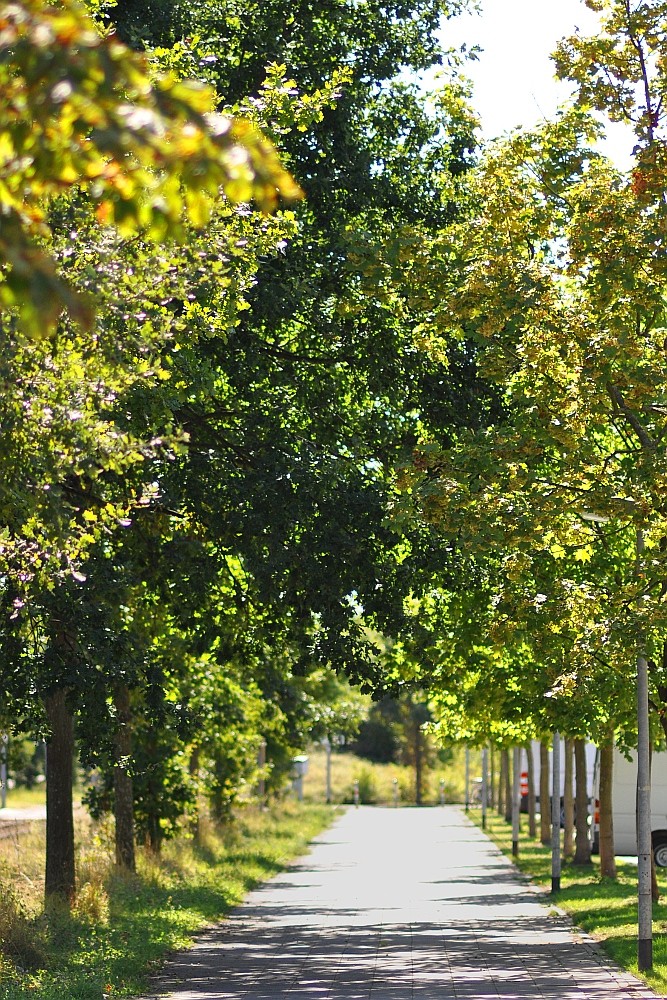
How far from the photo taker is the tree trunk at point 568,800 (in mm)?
31484

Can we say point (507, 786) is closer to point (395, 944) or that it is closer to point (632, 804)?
point (632, 804)

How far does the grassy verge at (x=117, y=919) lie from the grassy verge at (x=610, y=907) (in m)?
4.60

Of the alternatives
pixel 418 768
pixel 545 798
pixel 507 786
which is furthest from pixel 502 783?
pixel 418 768

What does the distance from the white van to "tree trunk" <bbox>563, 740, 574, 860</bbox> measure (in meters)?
0.54

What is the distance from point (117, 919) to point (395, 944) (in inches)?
127

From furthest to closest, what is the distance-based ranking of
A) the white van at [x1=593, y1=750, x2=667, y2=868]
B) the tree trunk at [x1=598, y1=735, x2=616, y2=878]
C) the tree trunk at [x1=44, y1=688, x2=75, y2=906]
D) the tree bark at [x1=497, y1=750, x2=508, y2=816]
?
the tree bark at [x1=497, y1=750, x2=508, y2=816] → the white van at [x1=593, y1=750, x2=667, y2=868] → the tree trunk at [x1=598, y1=735, x2=616, y2=878] → the tree trunk at [x1=44, y1=688, x2=75, y2=906]

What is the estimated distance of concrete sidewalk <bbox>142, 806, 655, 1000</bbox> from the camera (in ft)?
46.2

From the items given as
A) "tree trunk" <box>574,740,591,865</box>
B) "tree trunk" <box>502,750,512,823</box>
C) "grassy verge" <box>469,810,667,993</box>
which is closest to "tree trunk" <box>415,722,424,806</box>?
"tree trunk" <box>502,750,512,823</box>

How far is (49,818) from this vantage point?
18.9 meters

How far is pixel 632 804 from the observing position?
3266 centimetres

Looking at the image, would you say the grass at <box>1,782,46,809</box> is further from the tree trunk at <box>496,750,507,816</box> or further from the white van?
the white van

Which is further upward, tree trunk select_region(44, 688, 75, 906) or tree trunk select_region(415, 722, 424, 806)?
tree trunk select_region(44, 688, 75, 906)

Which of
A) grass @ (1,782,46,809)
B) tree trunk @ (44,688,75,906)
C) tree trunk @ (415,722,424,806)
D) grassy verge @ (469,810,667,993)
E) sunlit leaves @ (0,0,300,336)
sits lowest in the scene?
grass @ (1,782,46,809)

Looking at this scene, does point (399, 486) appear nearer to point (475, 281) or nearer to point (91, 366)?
point (475, 281)
